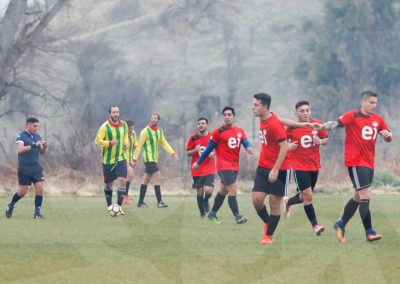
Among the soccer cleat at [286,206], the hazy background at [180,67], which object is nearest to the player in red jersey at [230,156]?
the soccer cleat at [286,206]

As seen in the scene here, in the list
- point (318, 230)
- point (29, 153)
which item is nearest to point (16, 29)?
point (29, 153)

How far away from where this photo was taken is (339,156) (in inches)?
1152

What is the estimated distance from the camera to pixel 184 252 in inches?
337

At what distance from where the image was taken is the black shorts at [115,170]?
47.0 feet

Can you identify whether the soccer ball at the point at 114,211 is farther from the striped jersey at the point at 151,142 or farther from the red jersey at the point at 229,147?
the striped jersey at the point at 151,142

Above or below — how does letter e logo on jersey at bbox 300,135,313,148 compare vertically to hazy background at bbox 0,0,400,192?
below

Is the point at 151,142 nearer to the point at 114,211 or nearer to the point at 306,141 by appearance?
the point at 114,211

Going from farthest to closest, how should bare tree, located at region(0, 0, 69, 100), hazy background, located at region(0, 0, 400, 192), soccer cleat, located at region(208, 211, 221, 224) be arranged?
hazy background, located at region(0, 0, 400, 192) < bare tree, located at region(0, 0, 69, 100) < soccer cleat, located at region(208, 211, 221, 224)

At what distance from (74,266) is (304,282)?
2381mm

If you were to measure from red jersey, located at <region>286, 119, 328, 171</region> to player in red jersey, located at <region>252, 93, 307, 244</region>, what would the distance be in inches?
65.0

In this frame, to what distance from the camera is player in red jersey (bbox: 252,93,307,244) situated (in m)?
9.12

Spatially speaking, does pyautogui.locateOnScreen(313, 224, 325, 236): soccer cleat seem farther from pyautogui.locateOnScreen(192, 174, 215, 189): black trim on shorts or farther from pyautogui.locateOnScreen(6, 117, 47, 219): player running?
pyautogui.locateOnScreen(6, 117, 47, 219): player running

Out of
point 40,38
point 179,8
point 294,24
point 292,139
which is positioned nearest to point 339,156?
point 40,38

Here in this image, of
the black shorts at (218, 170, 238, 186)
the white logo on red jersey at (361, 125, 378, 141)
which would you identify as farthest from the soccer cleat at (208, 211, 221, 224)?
the white logo on red jersey at (361, 125, 378, 141)
